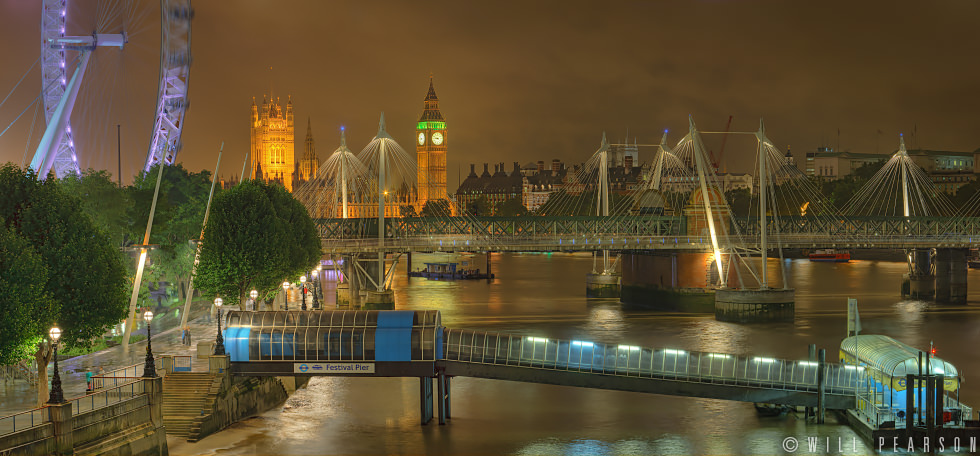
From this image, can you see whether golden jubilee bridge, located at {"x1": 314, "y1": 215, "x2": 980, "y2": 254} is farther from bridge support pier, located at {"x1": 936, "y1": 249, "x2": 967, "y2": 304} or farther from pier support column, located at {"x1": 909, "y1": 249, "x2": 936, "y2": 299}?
pier support column, located at {"x1": 909, "y1": 249, "x2": 936, "y2": 299}

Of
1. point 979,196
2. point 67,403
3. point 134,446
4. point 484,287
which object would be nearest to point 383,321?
point 134,446

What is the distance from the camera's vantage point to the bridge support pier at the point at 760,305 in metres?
64.5

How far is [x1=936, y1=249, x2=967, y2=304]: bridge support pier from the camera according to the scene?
255 feet

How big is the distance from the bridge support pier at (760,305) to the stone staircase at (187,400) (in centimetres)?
3885

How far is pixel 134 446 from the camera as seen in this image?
90.5 ft

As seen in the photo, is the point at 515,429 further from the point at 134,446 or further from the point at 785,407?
the point at 134,446

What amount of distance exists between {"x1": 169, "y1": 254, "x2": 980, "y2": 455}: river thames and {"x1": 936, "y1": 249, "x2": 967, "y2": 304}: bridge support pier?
824cm

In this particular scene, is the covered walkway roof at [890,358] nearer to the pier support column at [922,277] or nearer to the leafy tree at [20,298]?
the leafy tree at [20,298]

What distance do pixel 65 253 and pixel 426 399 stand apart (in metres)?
11.7

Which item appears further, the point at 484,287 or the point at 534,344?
the point at 484,287

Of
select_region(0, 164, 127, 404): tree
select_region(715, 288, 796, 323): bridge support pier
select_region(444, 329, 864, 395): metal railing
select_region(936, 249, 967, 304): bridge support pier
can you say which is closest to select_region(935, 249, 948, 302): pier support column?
select_region(936, 249, 967, 304): bridge support pier

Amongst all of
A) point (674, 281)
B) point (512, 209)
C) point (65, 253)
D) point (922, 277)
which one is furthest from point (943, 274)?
point (512, 209)

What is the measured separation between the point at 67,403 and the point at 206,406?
735cm

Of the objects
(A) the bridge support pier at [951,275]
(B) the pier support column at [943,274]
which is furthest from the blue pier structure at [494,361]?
(B) the pier support column at [943,274]
